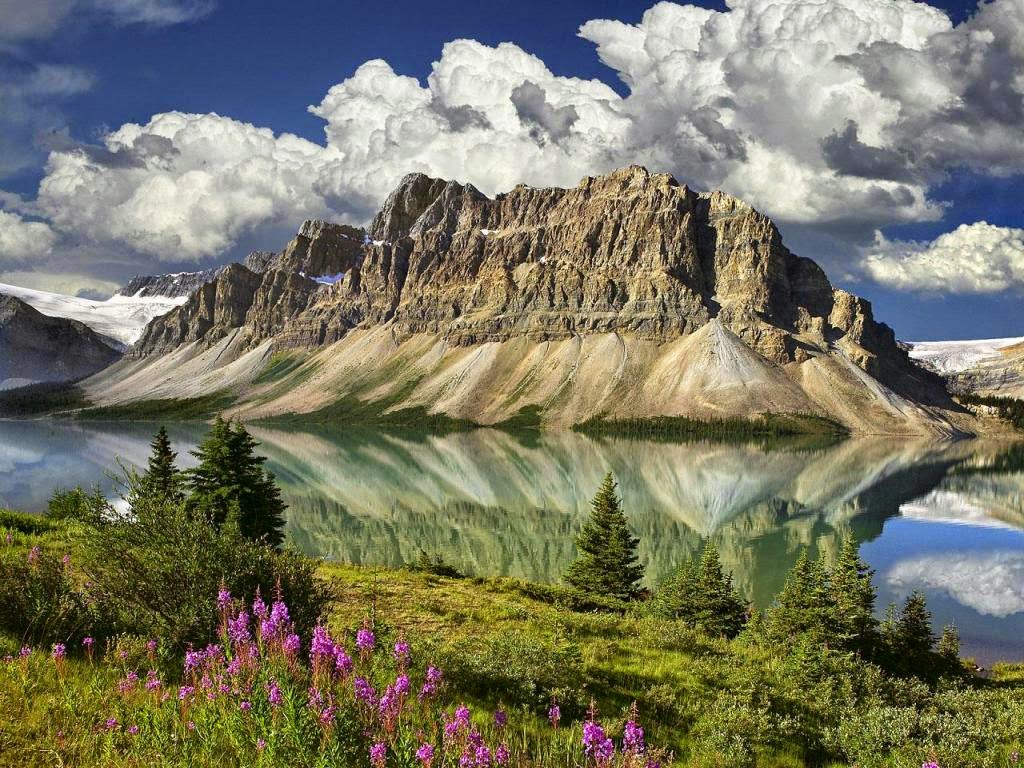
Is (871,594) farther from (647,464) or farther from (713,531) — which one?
(647,464)

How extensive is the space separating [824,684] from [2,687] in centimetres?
1253

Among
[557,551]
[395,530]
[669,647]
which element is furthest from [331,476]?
[669,647]

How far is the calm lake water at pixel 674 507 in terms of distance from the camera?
48562 mm

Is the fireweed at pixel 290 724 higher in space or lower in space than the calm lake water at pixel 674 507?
higher

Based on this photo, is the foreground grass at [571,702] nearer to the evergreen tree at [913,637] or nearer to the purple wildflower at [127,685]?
the purple wildflower at [127,685]

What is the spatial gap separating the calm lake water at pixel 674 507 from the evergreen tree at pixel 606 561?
39.7ft

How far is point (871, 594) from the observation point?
27.2 metres

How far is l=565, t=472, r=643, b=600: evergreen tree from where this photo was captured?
31.9m

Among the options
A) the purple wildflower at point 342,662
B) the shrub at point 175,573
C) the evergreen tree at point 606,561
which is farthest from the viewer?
the evergreen tree at point 606,561

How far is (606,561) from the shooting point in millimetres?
32781

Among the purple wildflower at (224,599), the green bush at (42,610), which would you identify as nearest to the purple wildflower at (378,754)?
the purple wildflower at (224,599)

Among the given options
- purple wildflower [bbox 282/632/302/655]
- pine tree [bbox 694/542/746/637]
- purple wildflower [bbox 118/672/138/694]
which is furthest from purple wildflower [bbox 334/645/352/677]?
pine tree [bbox 694/542/746/637]

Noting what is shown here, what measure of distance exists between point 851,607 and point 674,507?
170 ft

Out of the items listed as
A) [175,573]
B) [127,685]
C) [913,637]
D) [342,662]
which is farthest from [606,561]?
[127,685]
